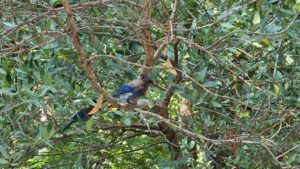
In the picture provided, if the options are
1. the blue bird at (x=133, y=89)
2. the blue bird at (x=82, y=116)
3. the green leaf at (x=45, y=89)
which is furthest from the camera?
the blue bird at (x=133, y=89)

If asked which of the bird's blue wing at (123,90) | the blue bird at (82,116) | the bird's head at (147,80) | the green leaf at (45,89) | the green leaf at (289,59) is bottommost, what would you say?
the blue bird at (82,116)

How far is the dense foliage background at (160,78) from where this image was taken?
2490 mm

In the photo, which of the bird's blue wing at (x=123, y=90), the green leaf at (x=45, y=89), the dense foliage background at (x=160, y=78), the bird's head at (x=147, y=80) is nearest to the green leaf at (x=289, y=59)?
the dense foliage background at (x=160, y=78)

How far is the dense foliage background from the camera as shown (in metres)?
2.49

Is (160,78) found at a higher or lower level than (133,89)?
lower

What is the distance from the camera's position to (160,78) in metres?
3.72

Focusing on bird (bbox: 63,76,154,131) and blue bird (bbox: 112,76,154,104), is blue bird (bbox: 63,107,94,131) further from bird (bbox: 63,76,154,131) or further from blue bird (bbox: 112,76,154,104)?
blue bird (bbox: 112,76,154,104)

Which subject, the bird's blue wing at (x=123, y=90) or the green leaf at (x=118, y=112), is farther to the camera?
the bird's blue wing at (x=123, y=90)

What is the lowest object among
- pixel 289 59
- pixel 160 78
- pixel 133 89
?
pixel 160 78

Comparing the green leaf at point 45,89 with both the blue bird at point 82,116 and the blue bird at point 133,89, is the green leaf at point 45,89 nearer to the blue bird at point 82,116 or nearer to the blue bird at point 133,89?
the blue bird at point 82,116

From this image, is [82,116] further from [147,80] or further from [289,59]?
[289,59]

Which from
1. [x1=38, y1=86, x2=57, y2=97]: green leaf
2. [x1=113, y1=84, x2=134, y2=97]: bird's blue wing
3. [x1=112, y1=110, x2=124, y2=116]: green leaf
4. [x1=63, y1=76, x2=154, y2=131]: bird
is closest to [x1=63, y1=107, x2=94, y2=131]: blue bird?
[x1=63, y1=76, x2=154, y2=131]: bird

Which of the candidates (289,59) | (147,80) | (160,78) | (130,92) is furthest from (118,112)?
(289,59)

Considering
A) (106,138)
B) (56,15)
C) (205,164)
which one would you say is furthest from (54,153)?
(56,15)
